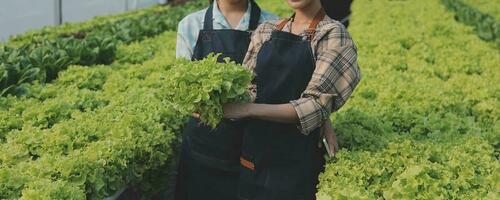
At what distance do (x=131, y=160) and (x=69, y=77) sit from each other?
8.94ft

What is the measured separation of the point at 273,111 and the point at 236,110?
205 mm

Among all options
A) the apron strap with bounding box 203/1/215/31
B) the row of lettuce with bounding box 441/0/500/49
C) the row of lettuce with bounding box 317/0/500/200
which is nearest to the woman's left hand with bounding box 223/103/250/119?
the row of lettuce with bounding box 317/0/500/200

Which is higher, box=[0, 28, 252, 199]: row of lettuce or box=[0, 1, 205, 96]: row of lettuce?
box=[0, 28, 252, 199]: row of lettuce

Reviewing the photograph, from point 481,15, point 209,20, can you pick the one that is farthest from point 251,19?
point 481,15

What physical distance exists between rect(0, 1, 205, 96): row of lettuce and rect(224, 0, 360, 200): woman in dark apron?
3604 mm

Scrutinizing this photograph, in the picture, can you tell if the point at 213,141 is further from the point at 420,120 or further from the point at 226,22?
the point at 420,120

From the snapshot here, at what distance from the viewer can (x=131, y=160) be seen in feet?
15.2

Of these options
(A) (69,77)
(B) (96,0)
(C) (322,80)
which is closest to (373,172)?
(C) (322,80)

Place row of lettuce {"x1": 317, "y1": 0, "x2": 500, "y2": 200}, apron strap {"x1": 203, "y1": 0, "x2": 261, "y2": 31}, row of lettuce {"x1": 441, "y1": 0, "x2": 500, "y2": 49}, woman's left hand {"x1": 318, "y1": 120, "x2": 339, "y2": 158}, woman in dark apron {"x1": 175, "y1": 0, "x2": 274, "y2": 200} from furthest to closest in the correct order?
row of lettuce {"x1": 441, "y1": 0, "x2": 500, "y2": 49}
apron strap {"x1": 203, "y1": 0, "x2": 261, "y2": 31}
woman in dark apron {"x1": 175, "y1": 0, "x2": 274, "y2": 200}
woman's left hand {"x1": 318, "y1": 120, "x2": 339, "y2": 158}
row of lettuce {"x1": 317, "y1": 0, "x2": 500, "y2": 200}

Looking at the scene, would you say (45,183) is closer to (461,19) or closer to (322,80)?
(322,80)

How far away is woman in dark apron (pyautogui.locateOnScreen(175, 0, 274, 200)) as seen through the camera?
4.03 m

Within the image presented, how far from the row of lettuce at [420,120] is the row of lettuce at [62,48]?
367 cm

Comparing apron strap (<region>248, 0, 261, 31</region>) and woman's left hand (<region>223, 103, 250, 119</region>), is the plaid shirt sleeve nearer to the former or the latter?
woman's left hand (<region>223, 103, 250, 119</region>)

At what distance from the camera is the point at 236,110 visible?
3408mm
